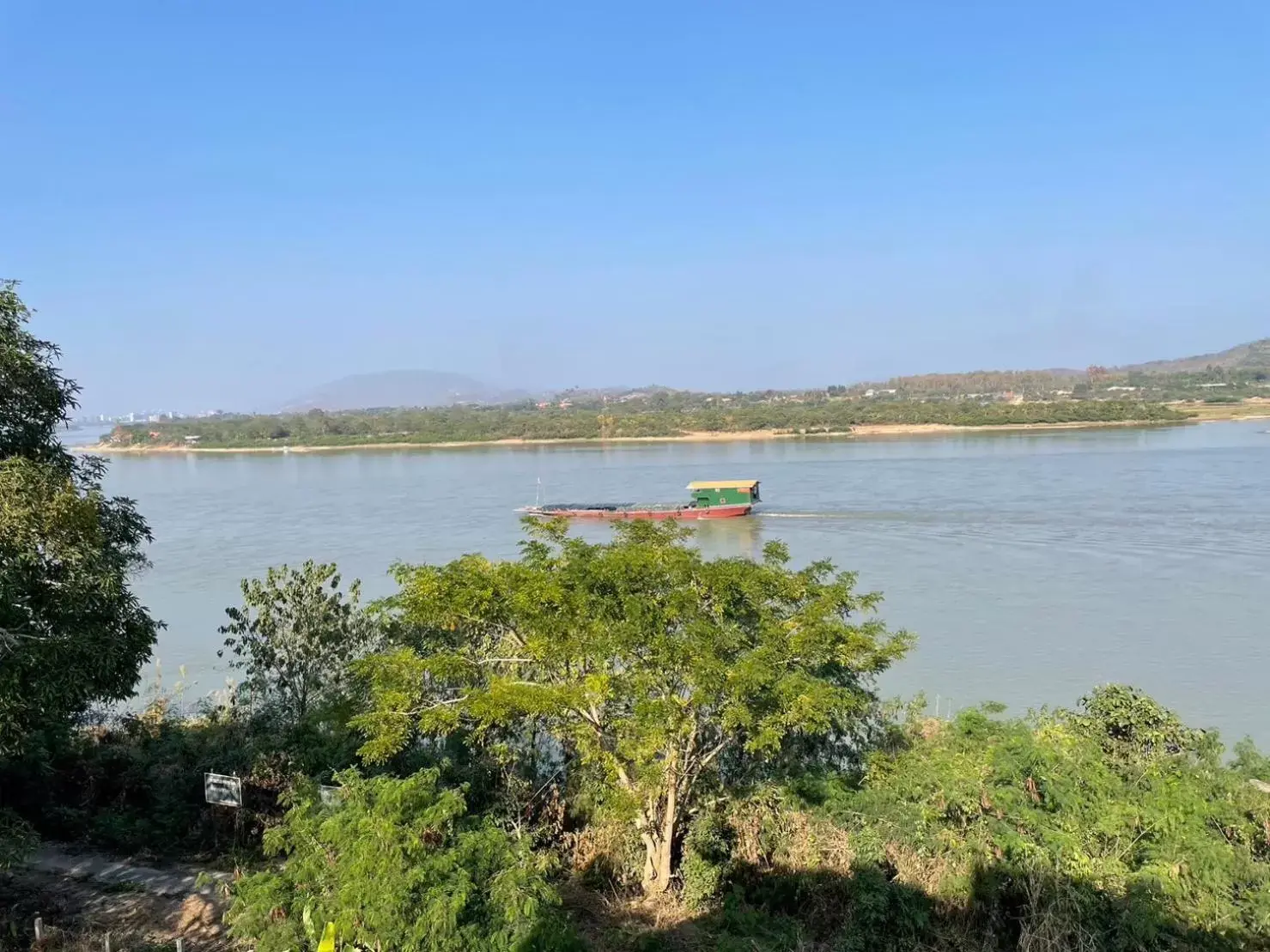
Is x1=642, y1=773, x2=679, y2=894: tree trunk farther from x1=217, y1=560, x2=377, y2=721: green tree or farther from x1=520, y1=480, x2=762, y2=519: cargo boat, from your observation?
x1=520, y1=480, x2=762, y2=519: cargo boat

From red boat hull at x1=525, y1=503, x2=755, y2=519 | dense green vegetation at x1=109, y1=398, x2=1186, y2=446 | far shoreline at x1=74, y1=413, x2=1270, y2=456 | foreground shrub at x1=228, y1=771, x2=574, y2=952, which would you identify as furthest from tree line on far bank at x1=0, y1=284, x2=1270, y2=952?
dense green vegetation at x1=109, y1=398, x2=1186, y2=446

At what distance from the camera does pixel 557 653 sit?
5.30 meters

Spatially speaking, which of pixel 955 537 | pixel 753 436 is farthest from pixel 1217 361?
pixel 955 537

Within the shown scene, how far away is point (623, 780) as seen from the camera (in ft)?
17.6

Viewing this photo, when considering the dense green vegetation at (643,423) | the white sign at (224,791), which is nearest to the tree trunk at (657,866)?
the white sign at (224,791)

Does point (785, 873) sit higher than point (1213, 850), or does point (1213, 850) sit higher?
point (1213, 850)

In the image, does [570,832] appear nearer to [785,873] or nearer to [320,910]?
[785,873]

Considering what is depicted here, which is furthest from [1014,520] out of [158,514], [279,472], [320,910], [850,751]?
[279,472]

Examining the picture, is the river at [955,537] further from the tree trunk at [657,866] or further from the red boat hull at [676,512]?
the tree trunk at [657,866]

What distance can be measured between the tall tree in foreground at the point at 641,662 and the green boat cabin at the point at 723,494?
20.7 meters

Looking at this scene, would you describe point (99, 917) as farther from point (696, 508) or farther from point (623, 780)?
point (696, 508)

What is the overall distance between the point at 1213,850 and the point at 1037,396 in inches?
3086

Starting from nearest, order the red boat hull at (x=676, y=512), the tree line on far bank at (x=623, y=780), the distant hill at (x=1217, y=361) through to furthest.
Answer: the tree line on far bank at (x=623, y=780), the red boat hull at (x=676, y=512), the distant hill at (x=1217, y=361)

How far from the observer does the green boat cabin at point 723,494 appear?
26.7 meters
